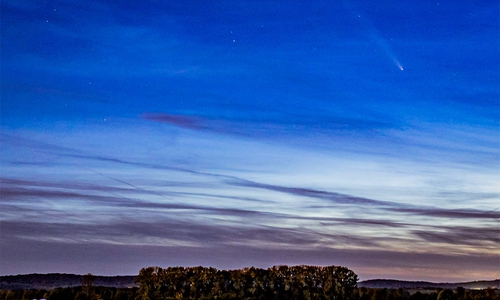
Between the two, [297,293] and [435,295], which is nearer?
[297,293]

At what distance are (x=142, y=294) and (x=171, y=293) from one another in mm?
2001

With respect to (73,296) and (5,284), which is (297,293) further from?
(5,284)

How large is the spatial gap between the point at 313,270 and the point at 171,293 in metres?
7.77

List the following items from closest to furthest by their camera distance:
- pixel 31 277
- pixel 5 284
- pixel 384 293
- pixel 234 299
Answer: pixel 234 299
pixel 384 293
pixel 5 284
pixel 31 277

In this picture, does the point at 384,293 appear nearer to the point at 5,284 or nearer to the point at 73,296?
the point at 73,296

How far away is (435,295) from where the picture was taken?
47.9m

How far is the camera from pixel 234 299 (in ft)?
123

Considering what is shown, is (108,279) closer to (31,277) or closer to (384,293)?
(31,277)

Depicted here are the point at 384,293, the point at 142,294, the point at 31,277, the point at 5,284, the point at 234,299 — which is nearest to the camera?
the point at 234,299

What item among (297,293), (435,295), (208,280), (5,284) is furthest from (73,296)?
(5,284)

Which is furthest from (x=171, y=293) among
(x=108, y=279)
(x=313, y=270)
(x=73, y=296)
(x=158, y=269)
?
(x=108, y=279)

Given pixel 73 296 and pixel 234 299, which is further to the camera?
pixel 73 296

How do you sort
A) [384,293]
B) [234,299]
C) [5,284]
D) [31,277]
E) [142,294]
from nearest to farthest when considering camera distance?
1. [234,299]
2. [142,294]
3. [384,293]
4. [5,284]
5. [31,277]

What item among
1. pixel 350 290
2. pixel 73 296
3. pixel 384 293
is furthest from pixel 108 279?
pixel 350 290
